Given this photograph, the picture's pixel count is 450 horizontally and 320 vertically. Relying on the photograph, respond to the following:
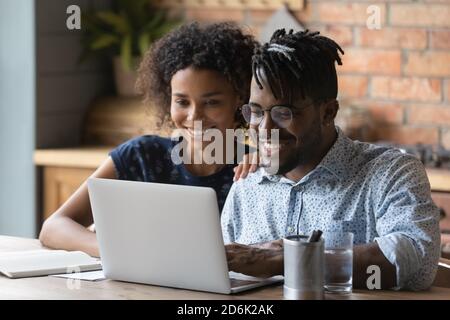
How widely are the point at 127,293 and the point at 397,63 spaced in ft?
7.05

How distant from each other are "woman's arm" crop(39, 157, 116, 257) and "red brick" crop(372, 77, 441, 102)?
1.42 m

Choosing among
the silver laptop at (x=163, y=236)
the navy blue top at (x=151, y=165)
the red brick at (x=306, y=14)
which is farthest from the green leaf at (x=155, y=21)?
the silver laptop at (x=163, y=236)

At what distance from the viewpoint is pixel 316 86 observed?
2.31 meters

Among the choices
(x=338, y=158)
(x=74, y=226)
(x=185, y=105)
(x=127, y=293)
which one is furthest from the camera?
(x=185, y=105)

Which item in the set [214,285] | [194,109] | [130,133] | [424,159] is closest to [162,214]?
[214,285]

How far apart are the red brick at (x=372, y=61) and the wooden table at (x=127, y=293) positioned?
189cm

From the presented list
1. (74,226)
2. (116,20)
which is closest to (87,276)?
(74,226)

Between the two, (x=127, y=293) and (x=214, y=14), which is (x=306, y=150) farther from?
(x=214, y=14)

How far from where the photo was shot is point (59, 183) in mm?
4223

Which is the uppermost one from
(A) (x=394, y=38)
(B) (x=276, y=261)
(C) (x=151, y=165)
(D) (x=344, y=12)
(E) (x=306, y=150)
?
(D) (x=344, y=12)

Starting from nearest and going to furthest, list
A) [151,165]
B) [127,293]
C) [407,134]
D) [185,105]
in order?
[127,293]
[185,105]
[151,165]
[407,134]

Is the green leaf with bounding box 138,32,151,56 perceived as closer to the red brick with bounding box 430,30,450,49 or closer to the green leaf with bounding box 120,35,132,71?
the green leaf with bounding box 120,35,132,71

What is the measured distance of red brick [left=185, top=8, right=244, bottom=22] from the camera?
428 centimetres
